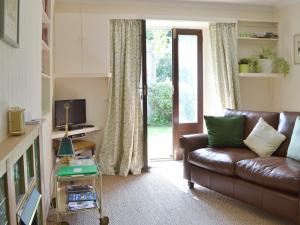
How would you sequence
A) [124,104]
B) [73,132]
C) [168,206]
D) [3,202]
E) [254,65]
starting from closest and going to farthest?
[3,202], [168,206], [73,132], [124,104], [254,65]

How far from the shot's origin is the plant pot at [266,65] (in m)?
4.71

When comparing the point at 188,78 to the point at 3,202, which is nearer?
the point at 3,202

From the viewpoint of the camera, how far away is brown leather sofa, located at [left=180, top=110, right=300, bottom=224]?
260 centimetres

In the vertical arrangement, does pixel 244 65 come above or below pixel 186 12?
below

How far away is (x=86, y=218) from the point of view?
115 inches

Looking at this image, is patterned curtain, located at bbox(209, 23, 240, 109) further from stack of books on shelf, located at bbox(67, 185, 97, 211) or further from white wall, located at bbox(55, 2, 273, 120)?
stack of books on shelf, located at bbox(67, 185, 97, 211)

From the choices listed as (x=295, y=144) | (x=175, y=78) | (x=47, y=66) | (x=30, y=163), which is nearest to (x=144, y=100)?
(x=175, y=78)

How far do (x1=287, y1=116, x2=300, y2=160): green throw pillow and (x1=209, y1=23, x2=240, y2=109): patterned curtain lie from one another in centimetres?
159

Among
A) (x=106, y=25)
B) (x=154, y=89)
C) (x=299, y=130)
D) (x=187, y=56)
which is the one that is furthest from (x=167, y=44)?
(x=299, y=130)

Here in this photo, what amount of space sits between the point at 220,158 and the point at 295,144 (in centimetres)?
71

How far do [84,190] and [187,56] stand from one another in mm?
2786

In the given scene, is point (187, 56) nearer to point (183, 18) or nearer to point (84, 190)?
point (183, 18)

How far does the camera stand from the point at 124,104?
14.4 feet

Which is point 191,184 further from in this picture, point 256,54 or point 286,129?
point 256,54
